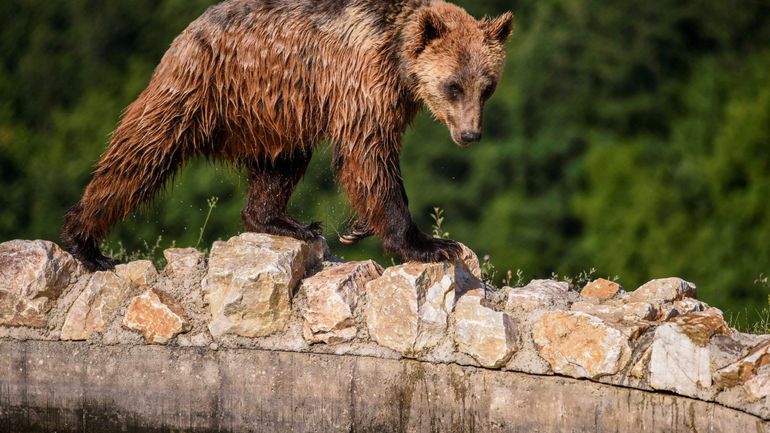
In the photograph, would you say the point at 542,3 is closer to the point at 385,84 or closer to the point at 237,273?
the point at 385,84

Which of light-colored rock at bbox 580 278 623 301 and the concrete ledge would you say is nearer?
the concrete ledge

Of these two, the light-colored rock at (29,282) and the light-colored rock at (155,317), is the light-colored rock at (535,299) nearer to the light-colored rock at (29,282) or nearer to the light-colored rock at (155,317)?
the light-colored rock at (155,317)

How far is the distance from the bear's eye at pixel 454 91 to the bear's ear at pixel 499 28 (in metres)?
0.32

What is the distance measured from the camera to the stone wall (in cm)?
411

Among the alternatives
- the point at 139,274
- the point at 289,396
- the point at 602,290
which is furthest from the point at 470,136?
the point at 139,274

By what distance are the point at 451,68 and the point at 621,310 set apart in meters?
1.37

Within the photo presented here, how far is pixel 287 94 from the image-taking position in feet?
17.5

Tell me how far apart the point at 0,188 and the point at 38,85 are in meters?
0.87

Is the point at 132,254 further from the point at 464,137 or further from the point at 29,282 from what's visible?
the point at 464,137

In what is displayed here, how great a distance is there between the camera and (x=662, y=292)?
4941 mm

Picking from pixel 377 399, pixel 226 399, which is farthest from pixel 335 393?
pixel 226 399

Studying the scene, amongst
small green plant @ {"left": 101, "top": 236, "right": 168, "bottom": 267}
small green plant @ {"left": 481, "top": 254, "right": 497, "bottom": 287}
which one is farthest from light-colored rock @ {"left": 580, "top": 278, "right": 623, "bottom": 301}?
small green plant @ {"left": 101, "top": 236, "right": 168, "bottom": 267}

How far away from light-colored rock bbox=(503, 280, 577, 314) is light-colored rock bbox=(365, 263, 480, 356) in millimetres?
243

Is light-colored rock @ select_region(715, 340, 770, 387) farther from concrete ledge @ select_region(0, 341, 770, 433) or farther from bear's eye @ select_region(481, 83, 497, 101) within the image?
bear's eye @ select_region(481, 83, 497, 101)
